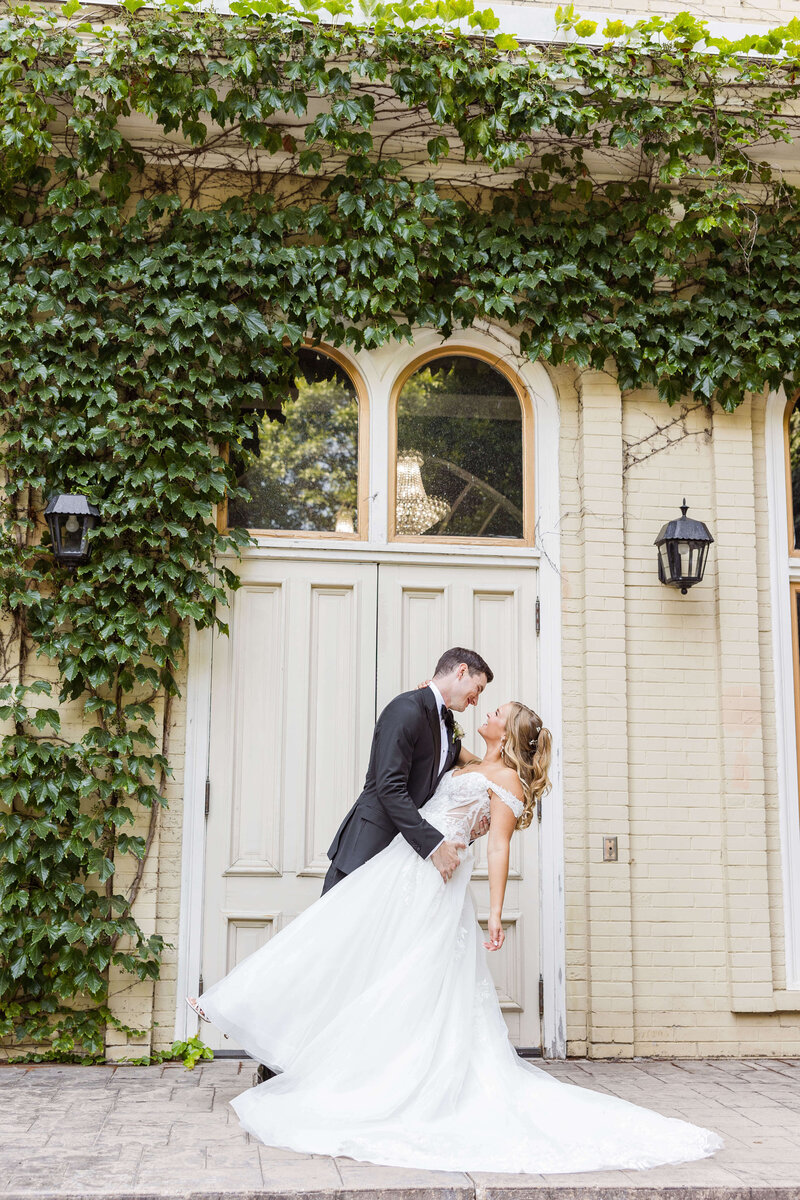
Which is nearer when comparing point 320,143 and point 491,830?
point 491,830

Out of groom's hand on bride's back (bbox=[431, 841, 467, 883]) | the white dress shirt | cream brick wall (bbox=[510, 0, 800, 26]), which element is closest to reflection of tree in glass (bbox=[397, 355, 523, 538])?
the white dress shirt

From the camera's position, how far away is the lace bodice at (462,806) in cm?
485

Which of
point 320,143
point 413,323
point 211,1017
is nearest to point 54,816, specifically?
point 211,1017

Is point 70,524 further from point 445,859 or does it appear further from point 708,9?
point 708,9

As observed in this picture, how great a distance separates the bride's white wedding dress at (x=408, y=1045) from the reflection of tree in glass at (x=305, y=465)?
2099 mm

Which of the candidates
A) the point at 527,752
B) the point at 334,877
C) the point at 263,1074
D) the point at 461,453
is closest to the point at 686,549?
the point at 461,453

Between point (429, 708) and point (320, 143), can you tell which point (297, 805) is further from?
point (320, 143)

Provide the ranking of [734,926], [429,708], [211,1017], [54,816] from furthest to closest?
[734,926] < [54,816] < [429,708] < [211,1017]

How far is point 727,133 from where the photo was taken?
616 centimetres

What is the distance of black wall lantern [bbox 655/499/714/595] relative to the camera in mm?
6184

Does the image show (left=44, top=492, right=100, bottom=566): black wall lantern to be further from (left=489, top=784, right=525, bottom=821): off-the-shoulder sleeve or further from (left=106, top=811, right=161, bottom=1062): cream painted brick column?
(left=489, top=784, right=525, bottom=821): off-the-shoulder sleeve

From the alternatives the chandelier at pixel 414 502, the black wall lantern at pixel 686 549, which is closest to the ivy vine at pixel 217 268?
the chandelier at pixel 414 502

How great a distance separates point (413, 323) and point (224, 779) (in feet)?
9.23

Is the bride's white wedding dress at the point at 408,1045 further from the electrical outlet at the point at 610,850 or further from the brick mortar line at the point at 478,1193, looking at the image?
the electrical outlet at the point at 610,850
